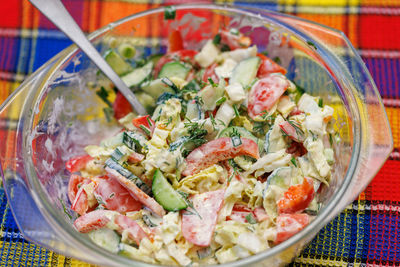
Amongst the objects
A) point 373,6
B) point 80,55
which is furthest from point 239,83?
point 373,6

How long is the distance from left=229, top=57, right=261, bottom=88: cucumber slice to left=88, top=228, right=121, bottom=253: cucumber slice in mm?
767

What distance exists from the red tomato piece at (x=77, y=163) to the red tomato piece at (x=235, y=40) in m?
0.80

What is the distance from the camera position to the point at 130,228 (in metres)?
1.48

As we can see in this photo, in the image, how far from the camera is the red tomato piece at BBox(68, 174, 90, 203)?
1.73 metres

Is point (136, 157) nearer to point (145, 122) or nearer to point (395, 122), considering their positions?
point (145, 122)

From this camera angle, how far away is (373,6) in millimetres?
2428

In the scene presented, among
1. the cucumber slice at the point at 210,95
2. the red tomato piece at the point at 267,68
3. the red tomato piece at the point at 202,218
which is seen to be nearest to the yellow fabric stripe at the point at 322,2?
the red tomato piece at the point at 267,68

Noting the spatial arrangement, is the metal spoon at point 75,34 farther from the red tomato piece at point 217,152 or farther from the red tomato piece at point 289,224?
the red tomato piece at point 289,224

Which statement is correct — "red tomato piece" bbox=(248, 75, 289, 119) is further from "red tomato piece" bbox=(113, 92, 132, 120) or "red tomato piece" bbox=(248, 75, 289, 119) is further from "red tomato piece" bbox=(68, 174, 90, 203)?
"red tomato piece" bbox=(68, 174, 90, 203)

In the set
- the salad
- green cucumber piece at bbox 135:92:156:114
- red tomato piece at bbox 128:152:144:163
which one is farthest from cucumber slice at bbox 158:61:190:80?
red tomato piece at bbox 128:152:144:163

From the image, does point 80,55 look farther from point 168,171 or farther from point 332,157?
point 332,157

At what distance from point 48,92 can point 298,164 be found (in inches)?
40.0

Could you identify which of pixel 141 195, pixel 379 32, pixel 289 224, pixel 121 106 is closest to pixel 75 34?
pixel 121 106

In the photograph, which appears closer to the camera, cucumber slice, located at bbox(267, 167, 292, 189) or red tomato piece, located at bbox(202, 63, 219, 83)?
cucumber slice, located at bbox(267, 167, 292, 189)
